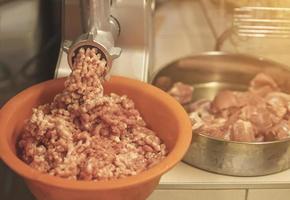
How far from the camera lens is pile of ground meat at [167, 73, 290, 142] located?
3.33 feet

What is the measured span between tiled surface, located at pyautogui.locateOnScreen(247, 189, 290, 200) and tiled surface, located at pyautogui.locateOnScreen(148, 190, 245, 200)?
0.7 inches

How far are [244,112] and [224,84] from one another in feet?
0.71

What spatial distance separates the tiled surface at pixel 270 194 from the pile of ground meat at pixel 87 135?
27cm

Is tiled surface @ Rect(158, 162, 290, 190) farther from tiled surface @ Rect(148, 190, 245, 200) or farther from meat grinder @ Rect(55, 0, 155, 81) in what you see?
meat grinder @ Rect(55, 0, 155, 81)

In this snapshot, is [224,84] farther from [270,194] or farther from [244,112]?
[270,194]

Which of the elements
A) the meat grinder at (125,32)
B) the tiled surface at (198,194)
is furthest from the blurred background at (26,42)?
the tiled surface at (198,194)

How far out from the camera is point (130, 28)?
900 millimetres

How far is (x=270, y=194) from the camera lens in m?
0.95

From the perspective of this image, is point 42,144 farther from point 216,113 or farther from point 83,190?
point 216,113

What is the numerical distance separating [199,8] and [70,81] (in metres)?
0.73

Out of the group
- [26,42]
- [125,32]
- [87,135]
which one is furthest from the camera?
[26,42]

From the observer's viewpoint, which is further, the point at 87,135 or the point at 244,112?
the point at 244,112

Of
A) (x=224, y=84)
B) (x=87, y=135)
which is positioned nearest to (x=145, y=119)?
(x=87, y=135)

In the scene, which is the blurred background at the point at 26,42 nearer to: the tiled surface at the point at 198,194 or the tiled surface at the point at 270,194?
the tiled surface at the point at 198,194
